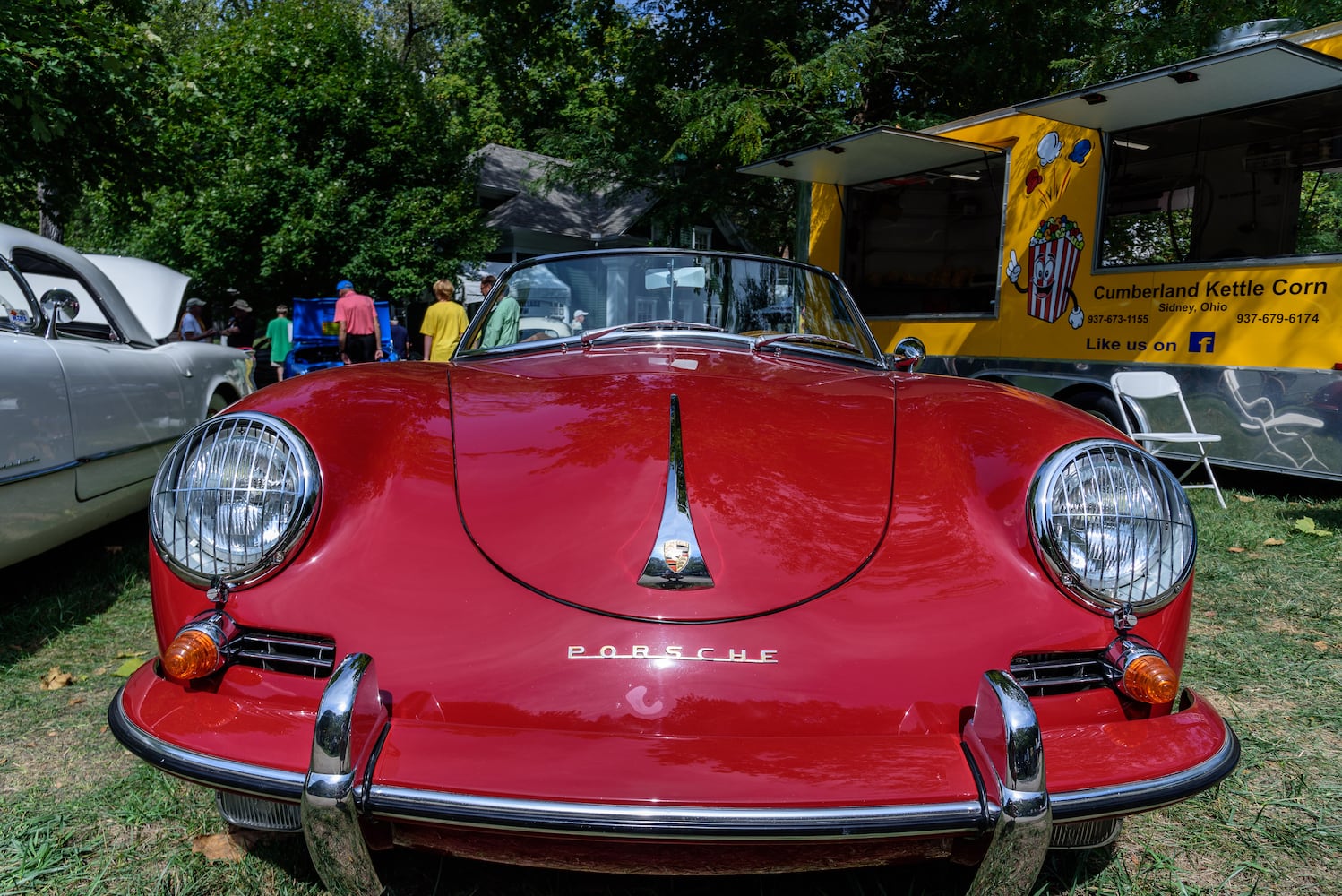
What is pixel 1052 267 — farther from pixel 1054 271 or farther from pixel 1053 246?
pixel 1053 246

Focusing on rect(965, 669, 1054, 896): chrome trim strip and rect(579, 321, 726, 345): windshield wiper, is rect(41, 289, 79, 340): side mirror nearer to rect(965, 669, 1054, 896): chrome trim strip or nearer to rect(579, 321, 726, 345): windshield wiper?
rect(579, 321, 726, 345): windshield wiper

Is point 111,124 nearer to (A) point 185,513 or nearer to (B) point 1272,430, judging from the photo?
(A) point 185,513

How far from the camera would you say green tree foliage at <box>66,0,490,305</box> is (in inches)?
592

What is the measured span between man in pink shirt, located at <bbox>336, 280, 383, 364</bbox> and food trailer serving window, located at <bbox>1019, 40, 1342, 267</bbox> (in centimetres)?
890

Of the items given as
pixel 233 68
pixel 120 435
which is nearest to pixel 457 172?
pixel 233 68

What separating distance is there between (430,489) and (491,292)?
4.64 ft

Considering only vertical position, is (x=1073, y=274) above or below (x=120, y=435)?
above

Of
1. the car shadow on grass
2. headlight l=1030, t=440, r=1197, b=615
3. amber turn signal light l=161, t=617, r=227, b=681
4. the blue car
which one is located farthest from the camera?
the blue car

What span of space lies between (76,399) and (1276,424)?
20.1 ft

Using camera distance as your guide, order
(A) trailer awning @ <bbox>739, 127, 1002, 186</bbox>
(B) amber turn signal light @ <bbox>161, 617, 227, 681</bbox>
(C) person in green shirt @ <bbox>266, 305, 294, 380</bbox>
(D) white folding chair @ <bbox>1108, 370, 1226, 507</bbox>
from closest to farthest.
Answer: (B) amber turn signal light @ <bbox>161, 617, 227, 681</bbox>, (D) white folding chair @ <bbox>1108, 370, 1226, 507</bbox>, (A) trailer awning @ <bbox>739, 127, 1002, 186</bbox>, (C) person in green shirt @ <bbox>266, 305, 294, 380</bbox>

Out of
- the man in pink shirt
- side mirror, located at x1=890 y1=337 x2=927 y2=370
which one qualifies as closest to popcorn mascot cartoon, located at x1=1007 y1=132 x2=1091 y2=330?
side mirror, located at x1=890 y1=337 x2=927 y2=370

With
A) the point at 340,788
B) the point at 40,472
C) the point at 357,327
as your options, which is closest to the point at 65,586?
the point at 40,472

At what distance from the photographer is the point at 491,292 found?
293cm

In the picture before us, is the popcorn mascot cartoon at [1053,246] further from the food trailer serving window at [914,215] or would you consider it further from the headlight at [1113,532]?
the headlight at [1113,532]
